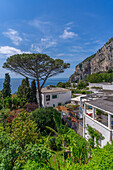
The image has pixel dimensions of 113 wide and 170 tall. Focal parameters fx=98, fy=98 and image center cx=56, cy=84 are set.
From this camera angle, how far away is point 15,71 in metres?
21.7

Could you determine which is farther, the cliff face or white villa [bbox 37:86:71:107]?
the cliff face

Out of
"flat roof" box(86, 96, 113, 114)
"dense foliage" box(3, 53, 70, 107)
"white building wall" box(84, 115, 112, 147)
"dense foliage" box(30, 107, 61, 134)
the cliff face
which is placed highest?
the cliff face

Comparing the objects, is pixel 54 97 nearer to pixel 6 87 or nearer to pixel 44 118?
pixel 44 118

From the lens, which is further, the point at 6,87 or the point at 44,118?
the point at 6,87

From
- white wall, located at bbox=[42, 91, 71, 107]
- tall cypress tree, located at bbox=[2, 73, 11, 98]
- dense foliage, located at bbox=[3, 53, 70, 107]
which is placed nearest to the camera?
dense foliage, located at bbox=[3, 53, 70, 107]

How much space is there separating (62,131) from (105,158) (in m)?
10.1

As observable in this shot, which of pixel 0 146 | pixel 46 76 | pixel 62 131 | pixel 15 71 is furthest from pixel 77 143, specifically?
pixel 15 71

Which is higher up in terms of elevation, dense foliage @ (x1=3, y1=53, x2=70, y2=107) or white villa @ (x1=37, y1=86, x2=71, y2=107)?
dense foliage @ (x1=3, y1=53, x2=70, y2=107)

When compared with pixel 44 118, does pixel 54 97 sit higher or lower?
higher

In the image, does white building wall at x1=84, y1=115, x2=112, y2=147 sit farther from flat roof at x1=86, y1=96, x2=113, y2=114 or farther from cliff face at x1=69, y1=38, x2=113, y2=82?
cliff face at x1=69, y1=38, x2=113, y2=82

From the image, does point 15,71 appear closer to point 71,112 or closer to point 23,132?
point 71,112

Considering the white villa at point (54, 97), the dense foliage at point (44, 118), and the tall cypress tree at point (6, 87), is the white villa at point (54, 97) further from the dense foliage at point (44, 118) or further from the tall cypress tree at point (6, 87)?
the tall cypress tree at point (6, 87)

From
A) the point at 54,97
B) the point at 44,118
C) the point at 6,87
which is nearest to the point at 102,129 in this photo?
the point at 44,118

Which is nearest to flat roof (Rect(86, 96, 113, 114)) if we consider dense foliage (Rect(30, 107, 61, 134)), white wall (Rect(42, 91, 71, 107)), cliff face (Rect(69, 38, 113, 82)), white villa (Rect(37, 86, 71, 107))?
dense foliage (Rect(30, 107, 61, 134))
